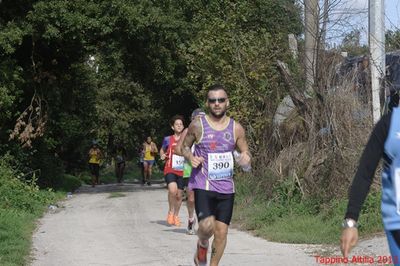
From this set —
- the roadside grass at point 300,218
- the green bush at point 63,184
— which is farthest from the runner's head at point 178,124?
the green bush at point 63,184

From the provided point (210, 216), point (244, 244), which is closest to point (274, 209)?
point (244, 244)

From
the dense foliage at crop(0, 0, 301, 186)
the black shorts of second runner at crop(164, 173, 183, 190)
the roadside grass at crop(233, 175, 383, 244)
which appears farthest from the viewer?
the dense foliage at crop(0, 0, 301, 186)

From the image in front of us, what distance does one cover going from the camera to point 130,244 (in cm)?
1058

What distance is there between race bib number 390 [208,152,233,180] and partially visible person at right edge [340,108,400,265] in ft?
11.7

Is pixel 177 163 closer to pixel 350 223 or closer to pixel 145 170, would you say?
pixel 350 223

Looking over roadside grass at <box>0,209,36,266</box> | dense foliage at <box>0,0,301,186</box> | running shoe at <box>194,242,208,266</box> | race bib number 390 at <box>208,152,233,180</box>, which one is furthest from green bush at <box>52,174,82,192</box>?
race bib number 390 at <box>208,152,233,180</box>

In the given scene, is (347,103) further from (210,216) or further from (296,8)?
(210,216)

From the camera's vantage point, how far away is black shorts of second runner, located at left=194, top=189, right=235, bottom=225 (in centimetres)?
755

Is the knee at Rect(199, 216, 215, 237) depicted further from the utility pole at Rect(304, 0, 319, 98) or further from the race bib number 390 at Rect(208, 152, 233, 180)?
the utility pole at Rect(304, 0, 319, 98)

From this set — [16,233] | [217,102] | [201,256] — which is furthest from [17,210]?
[217,102]

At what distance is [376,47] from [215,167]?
4.84 m

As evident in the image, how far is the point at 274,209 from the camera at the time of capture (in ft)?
39.4

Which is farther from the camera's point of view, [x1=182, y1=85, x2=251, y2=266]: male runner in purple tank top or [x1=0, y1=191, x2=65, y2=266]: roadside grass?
[x1=0, y1=191, x2=65, y2=266]: roadside grass

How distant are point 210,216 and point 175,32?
13191 mm
